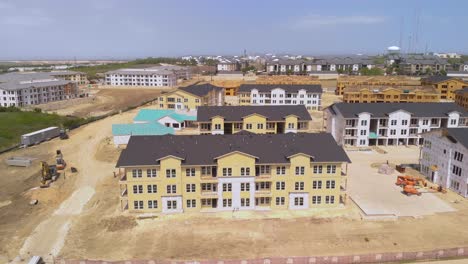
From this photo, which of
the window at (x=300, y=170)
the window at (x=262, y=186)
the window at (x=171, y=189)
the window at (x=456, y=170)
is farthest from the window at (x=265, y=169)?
the window at (x=456, y=170)

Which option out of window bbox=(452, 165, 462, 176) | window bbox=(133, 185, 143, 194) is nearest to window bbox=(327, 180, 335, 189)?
window bbox=(452, 165, 462, 176)

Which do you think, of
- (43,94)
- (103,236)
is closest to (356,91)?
(103,236)

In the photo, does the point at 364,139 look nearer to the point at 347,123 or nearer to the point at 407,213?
the point at 347,123

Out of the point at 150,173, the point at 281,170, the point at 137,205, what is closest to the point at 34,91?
the point at 137,205

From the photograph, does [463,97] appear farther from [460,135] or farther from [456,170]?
[456,170]

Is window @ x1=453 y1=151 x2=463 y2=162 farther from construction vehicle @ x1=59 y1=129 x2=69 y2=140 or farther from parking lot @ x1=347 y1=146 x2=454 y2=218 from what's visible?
construction vehicle @ x1=59 y1=129 x2=69 y2=140
